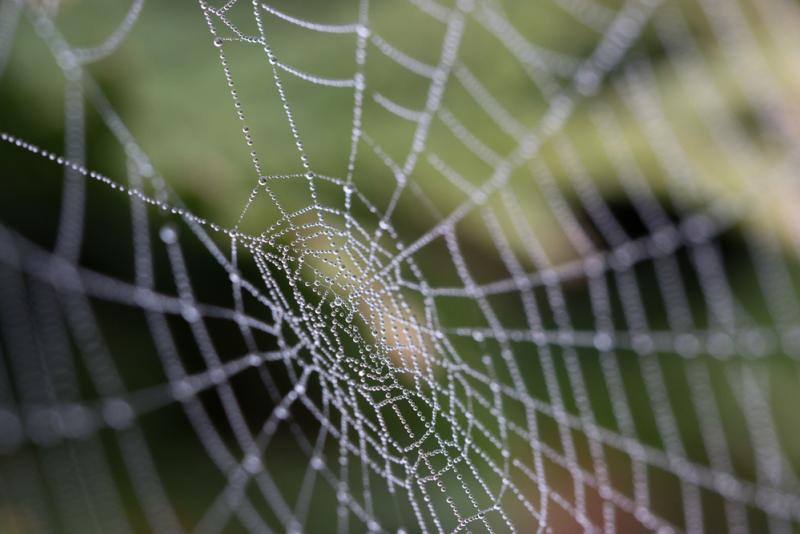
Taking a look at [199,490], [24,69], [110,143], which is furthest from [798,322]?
[24,69]

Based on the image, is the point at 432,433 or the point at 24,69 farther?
the point at 24,69

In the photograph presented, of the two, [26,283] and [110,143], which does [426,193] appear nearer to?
[110,143]

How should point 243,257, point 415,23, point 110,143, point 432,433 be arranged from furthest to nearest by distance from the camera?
1. point 415,23
2. point 110,143
3. point 243,257
4. point 432,433

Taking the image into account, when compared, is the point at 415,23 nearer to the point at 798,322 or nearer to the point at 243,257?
the point at 243,257

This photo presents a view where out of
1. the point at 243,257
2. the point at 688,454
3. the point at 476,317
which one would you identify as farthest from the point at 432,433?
the point at 688,454

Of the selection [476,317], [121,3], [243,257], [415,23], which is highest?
[121,3]

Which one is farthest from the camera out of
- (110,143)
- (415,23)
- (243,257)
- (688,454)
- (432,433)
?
(688,454)

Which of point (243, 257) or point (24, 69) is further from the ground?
point (24, 69)
